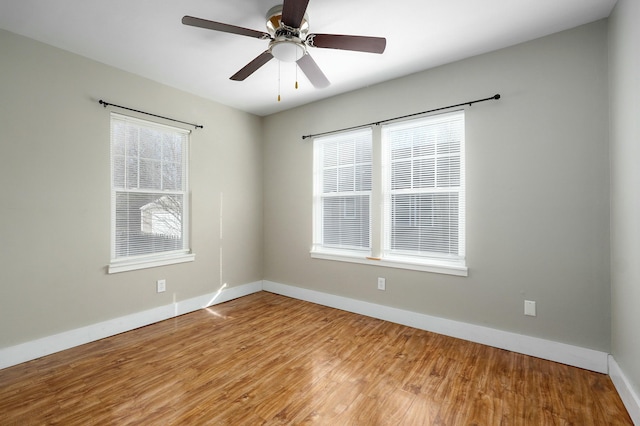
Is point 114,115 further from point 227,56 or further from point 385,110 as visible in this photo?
point 385,110

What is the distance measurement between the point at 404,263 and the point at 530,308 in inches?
46.5

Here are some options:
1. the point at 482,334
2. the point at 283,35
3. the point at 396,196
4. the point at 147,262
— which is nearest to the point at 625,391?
the point at 482,334

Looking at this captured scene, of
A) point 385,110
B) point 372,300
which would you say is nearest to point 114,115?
point 385,110

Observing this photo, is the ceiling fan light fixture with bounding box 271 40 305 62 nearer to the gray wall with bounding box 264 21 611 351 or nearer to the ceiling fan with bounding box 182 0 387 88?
the ceiling fan with bounding box 182 0 387 88

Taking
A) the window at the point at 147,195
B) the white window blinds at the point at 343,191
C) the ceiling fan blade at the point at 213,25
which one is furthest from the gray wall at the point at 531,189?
A: the window at the point at 147,195

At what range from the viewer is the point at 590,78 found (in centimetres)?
236

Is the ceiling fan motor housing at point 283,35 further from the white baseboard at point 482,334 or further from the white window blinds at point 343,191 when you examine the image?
the white baseboard at point 482,334

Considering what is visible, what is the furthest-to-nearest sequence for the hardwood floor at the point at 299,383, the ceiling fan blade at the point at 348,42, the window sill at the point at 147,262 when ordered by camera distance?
1. the window sill at the point at 147,262
2. the ceiling fan blade at the point at 348,42
3. the hardwood floor at the point at 299,383

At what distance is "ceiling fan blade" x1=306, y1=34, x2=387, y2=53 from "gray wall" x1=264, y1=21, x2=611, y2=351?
1360 millimetres

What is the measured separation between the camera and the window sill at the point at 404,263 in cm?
296

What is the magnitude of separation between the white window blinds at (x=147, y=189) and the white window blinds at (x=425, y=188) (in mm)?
2537

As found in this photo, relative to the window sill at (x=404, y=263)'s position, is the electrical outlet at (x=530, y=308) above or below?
below

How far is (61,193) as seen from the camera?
8.92 ft

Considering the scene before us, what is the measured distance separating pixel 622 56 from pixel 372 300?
A: 9.79ft
